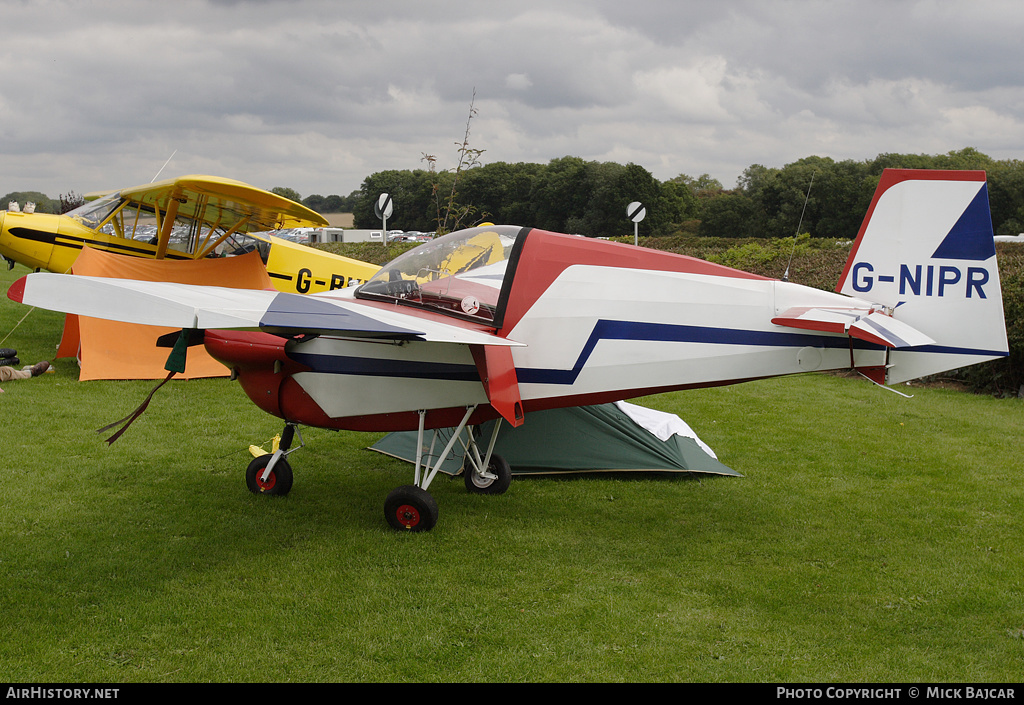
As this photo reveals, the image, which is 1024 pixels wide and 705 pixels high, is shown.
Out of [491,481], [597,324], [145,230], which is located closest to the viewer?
[597,324]

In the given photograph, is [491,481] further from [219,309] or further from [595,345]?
[219,309]

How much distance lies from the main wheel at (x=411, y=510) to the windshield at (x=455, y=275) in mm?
1338

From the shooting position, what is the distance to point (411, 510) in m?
5.25

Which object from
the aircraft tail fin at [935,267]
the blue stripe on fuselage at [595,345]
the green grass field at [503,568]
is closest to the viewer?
the green grass field at [503,568]

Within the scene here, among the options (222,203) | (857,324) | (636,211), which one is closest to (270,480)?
(857,324)

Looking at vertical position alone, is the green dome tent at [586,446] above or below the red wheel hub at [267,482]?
above

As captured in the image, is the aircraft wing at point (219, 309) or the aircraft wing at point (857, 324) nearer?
the aircraft wing at point (219, 309)

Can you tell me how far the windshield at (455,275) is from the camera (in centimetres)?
533

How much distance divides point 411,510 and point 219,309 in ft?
6.66

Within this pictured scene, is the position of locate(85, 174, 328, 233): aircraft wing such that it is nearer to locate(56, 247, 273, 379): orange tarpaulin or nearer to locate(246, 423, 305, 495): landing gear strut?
locate(56, 247, 273, 379): orange tarpaulin

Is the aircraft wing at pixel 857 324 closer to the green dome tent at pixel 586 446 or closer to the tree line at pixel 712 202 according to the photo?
the green dome tent at pixel 586 446

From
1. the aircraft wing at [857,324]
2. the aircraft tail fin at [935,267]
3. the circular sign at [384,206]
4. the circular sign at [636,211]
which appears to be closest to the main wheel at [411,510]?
the aircraft wing at [857,324]

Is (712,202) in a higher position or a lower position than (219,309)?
higher

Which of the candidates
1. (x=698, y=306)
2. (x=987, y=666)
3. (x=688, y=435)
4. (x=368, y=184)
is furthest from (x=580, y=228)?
(x=987, y=666)
